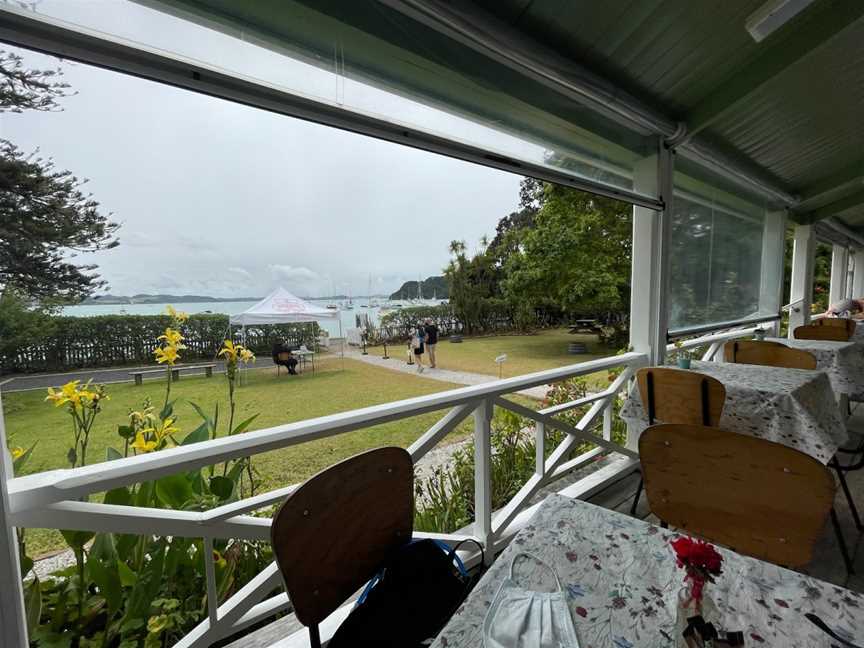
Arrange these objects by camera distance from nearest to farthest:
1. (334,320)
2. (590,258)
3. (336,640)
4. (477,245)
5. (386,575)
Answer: (336,640) < (386,575) < (334,320) < (477,245) < (590,258)

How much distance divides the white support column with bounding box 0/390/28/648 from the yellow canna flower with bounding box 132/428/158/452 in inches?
14.7

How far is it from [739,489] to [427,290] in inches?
167

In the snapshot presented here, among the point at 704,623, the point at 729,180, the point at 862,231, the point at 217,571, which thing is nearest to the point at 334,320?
the point at 217,571

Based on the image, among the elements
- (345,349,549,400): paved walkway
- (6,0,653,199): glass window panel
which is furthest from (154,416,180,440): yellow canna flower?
(345,349,549,400): paved walkway

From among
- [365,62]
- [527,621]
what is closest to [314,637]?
[527,621]

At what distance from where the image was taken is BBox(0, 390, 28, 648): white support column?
764mm

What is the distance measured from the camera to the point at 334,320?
3.15 metres

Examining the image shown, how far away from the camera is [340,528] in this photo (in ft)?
2.83

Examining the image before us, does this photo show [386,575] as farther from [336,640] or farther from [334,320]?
[334,320]

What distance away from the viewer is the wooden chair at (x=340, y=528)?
0.77m

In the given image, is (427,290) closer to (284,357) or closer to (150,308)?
(284,357)

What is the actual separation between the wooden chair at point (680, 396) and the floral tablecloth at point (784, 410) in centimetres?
18

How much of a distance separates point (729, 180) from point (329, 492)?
452 cm

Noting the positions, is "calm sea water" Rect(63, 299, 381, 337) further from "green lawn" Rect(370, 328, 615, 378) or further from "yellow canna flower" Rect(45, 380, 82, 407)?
"green lawn" Rect(370, 328, 615, 378)
